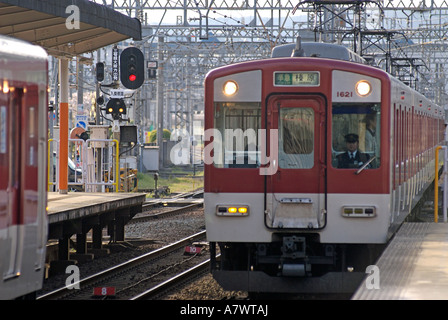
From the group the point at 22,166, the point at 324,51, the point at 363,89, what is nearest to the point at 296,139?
the point at 363,89

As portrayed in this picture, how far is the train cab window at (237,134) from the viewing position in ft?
30.0

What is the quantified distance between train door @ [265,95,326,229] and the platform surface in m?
3.54

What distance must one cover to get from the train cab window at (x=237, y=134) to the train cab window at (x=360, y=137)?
81 cm

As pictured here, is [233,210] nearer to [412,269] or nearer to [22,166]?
[412,269]

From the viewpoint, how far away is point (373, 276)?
820 cm

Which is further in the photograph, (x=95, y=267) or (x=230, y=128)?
(x=95, y=267)

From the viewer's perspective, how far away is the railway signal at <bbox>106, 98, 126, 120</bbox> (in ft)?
68.6

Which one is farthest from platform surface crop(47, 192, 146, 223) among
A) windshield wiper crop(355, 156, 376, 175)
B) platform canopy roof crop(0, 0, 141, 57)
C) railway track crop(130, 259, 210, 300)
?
windshield wiper crop(355, 156, 376, 175)

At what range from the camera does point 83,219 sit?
1324 cm

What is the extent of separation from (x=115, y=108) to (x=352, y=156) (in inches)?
493
